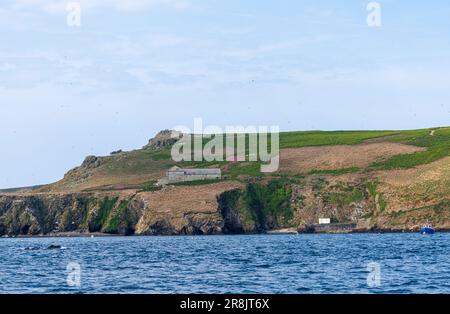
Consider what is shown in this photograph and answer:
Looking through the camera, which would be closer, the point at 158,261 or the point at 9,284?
the point at 9,284

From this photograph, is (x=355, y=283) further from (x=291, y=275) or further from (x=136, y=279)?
(x=136, y=279)

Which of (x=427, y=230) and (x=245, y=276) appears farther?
(x=427, y=230)

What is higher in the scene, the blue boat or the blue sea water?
the blue sea water

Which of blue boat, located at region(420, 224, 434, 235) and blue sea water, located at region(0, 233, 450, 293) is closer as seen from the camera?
blue sea water, located at region(0, 233, 450, 293)

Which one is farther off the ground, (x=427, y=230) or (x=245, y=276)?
(x=245, y=276)

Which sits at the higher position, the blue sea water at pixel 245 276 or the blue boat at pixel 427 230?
the blue sea water at pixel 245 276

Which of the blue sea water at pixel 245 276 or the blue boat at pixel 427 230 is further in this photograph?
the blue boat at pixel 427 230
